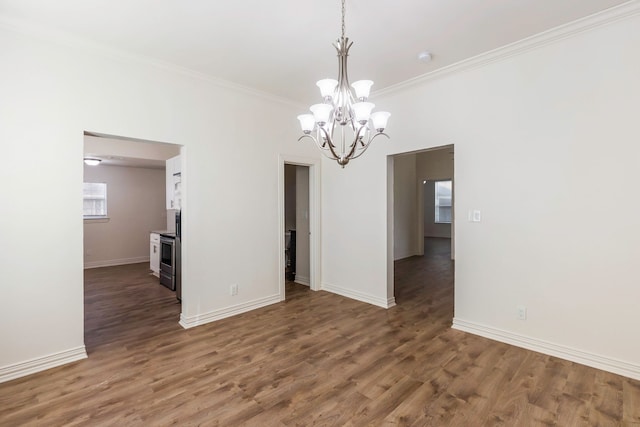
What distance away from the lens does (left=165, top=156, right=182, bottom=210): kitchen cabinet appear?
4876 mm

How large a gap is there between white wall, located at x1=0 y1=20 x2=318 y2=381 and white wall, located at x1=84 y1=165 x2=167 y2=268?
5.08 m

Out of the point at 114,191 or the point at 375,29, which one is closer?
the point at 375,29

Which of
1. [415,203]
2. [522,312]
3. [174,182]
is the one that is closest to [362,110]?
[522,312]

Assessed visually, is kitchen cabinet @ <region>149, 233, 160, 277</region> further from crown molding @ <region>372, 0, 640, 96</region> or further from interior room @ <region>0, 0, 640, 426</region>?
crown molding @ <region>372, 0, 640, 96</region>

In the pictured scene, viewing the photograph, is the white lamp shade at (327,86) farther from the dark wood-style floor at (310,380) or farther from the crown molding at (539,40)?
the dark wood-style floor at (310,380)

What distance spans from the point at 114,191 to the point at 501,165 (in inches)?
318

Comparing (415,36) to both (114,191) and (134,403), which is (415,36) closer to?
(134,403)

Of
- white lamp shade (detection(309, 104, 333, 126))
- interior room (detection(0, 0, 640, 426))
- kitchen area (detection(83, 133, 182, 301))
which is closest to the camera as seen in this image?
white lamp shade (detection(309, 104, 333, 126))

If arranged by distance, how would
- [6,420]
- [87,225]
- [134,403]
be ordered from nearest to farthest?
[6,420], [134,403], [87,225]

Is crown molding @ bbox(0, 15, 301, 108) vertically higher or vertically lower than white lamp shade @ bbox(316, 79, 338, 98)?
higher

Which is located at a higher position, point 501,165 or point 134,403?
point 501,165

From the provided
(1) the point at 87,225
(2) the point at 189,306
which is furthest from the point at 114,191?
(2) the point at 189,306

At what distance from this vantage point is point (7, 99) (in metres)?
2.51

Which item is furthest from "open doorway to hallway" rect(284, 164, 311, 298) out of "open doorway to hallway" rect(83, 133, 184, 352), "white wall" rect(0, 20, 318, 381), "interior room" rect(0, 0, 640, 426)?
"open doorway to hallway" rect(83, 133, 184, 352)
